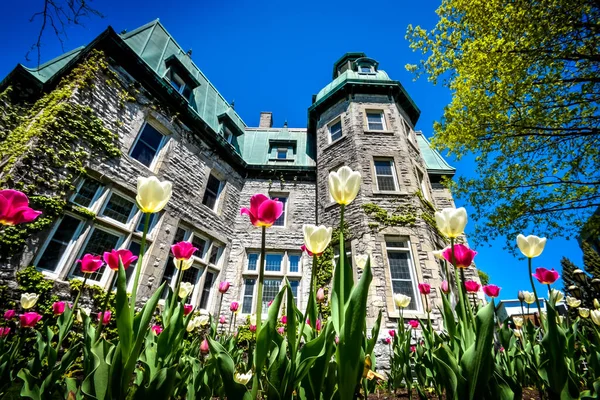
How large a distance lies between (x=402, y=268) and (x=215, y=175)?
710 centimetres

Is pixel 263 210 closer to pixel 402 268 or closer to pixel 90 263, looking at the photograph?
pixel 90 263

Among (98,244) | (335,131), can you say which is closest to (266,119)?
(335,131)

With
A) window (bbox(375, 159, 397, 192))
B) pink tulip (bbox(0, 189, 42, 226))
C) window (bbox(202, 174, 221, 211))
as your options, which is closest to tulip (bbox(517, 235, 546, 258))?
pink tulip (bbox(0, 189, 42, 226))

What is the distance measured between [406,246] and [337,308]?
6.91m

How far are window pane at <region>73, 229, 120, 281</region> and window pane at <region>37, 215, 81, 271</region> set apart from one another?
1.15 ft

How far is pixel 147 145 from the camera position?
23.8ft

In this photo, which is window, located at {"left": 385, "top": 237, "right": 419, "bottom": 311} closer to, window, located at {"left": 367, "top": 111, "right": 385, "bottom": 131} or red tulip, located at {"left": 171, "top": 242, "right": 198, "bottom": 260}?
window, located at {"left": 367, "top": 111, "right": 385, "bottom": 131}

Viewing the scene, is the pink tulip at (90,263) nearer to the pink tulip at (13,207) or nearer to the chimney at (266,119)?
the pink tulip at (13,207)

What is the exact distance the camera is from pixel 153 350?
5.54ft

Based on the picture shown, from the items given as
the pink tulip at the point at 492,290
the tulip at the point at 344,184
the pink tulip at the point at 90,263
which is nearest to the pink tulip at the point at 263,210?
the tulip at the point at 344,184

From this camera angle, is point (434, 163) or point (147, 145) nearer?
point (147, 145)

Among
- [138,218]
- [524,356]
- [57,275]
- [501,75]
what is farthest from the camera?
[138,218]

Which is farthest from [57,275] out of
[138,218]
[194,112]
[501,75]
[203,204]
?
[501,75]

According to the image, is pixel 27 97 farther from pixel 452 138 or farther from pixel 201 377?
pixel 452 138
